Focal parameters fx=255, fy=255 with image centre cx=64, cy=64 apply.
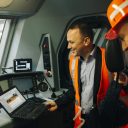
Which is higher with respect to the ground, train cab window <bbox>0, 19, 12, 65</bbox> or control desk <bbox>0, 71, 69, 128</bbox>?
train cab window <bbox>0, 19, 12, 65</bbox>

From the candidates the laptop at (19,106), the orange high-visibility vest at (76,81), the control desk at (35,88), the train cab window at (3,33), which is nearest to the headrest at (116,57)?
the orange high-visibility vest at (76,81)

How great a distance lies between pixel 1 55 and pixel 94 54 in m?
2.03

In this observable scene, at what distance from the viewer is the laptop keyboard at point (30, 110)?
2.37 m

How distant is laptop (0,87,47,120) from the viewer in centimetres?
239

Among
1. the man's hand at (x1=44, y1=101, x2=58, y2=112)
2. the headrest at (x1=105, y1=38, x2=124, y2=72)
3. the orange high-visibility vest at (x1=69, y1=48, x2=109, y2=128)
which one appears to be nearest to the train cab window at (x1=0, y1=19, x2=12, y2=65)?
the man's hand at (x1=44, y1=101, x2=58, y2=112)

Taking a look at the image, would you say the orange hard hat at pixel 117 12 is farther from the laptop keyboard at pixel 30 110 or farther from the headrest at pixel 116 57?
the laptop keyboard at pixel 30 110

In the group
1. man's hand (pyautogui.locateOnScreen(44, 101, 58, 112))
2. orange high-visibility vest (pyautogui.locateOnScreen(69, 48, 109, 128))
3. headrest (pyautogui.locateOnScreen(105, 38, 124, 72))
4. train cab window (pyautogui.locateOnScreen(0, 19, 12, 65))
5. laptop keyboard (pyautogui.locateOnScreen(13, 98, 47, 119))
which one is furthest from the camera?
train cab window (pyautogui.locateOnScreen(0, 19, 12, 65))

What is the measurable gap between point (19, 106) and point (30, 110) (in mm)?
151

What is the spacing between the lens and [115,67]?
53.4 inches

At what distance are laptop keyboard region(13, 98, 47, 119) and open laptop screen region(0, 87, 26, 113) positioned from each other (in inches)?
2.5

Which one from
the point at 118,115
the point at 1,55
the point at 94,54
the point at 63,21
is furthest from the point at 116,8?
the point at 1,55

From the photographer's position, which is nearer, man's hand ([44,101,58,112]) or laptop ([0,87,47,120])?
laptop ([0,87,47,120])

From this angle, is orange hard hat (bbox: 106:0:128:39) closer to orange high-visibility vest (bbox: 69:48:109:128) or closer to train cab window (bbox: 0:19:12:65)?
orange high-visibility vest (bbox: 69:48:109:128)

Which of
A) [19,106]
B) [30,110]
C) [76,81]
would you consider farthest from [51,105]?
[76,81]
